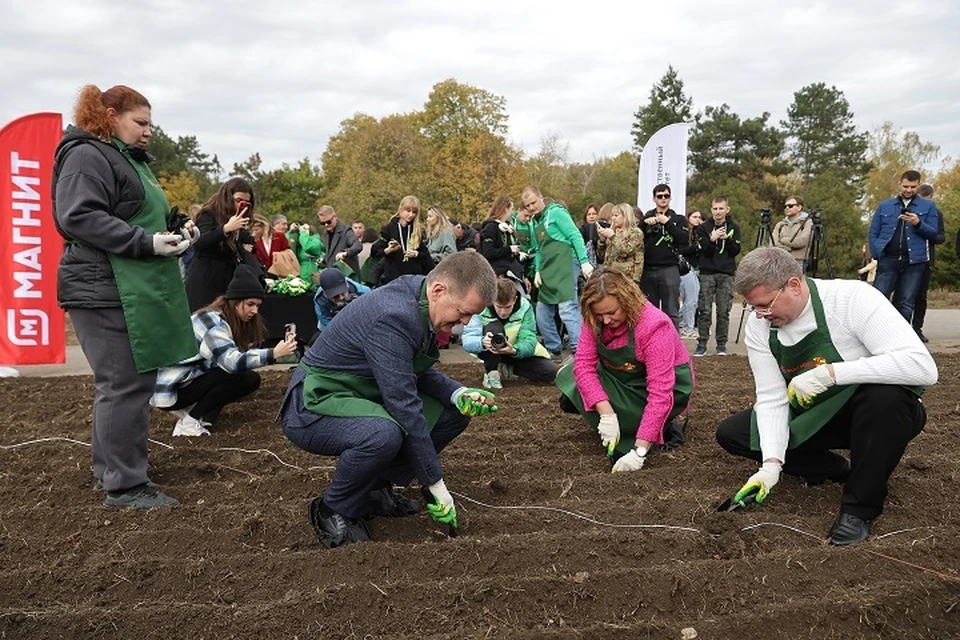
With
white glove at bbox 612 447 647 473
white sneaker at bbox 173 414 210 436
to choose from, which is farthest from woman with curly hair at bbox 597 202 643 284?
white sneaker at bbox 173 414 210 436

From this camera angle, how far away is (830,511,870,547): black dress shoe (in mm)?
2781

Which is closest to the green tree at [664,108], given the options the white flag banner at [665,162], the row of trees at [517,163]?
the row of trees at [517,163]

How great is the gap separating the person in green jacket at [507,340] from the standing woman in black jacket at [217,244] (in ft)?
5.96

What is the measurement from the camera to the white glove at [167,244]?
3.11 metres

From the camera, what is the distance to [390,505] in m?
→ 3.26

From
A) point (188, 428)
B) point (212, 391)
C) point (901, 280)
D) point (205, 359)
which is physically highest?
point (901, 280)

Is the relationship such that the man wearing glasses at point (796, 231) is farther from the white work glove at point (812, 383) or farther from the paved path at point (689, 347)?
the white work glove at point (812, 383)

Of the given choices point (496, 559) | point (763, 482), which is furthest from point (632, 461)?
point (496, 559)

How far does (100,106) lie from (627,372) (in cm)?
281

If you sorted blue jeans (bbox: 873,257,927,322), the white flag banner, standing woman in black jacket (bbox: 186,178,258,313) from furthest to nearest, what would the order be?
the white flag banner < blue jeans (bbox: 873,257,927,322) < standing woman in black jacket (bbox: 186,178,258,313)

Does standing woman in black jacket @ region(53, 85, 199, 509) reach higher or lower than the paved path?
higher

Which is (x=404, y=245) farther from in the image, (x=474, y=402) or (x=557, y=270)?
(x=474, y=402)

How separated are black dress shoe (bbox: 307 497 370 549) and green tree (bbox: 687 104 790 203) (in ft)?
101

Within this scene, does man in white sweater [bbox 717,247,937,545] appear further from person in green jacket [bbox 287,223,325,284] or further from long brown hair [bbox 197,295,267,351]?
person in green jacket [bbox 287,223,325,284]
